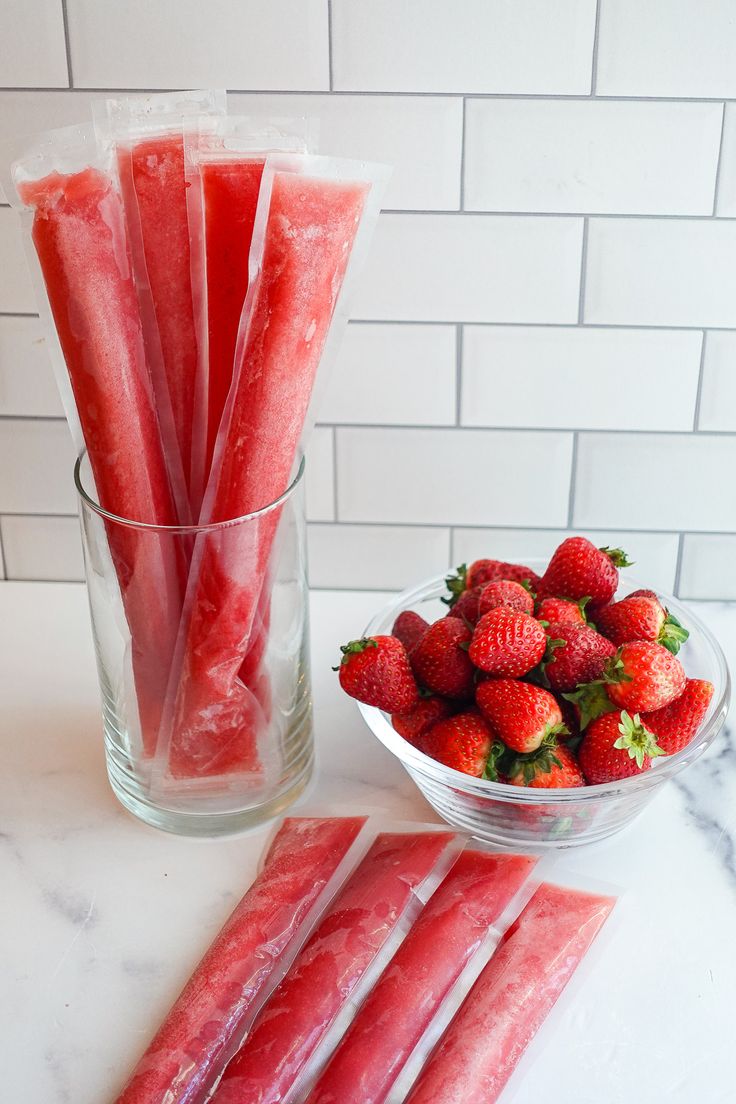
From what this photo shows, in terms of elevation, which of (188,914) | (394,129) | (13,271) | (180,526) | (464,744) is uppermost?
(394,129)

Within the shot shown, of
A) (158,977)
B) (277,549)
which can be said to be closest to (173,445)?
(277,549)

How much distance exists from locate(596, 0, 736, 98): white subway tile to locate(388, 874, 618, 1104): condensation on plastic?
1.89 feet

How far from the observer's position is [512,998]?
0.67 m

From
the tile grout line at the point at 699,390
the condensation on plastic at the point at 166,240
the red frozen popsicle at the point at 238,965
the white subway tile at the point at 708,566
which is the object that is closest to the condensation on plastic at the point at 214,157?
the condensation on plastic at the point at 166,240

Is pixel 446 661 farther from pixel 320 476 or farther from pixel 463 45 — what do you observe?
pixel 463 45

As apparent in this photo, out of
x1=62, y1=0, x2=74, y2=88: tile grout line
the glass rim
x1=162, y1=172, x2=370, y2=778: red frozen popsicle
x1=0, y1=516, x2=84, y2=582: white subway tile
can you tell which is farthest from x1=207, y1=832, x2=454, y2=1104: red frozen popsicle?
x1=62, y1=0, x2=74, y2=88: tile grout line

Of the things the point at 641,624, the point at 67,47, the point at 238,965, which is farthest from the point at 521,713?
the point at 67,47

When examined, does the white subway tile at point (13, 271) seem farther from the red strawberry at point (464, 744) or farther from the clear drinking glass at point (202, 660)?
the red strawberry at point (464, 744)

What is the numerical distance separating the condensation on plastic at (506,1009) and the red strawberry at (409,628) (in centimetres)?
20

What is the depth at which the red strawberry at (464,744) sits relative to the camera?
0.75 metres

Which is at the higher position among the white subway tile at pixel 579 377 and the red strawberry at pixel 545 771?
the white subway tile at pixel 579 377

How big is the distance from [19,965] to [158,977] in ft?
0.28

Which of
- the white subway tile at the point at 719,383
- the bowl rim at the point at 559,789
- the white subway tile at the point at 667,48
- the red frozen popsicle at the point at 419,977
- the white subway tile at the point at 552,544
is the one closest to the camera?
the red frozen popsicle at the point at 419,977

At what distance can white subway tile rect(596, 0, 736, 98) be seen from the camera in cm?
84
